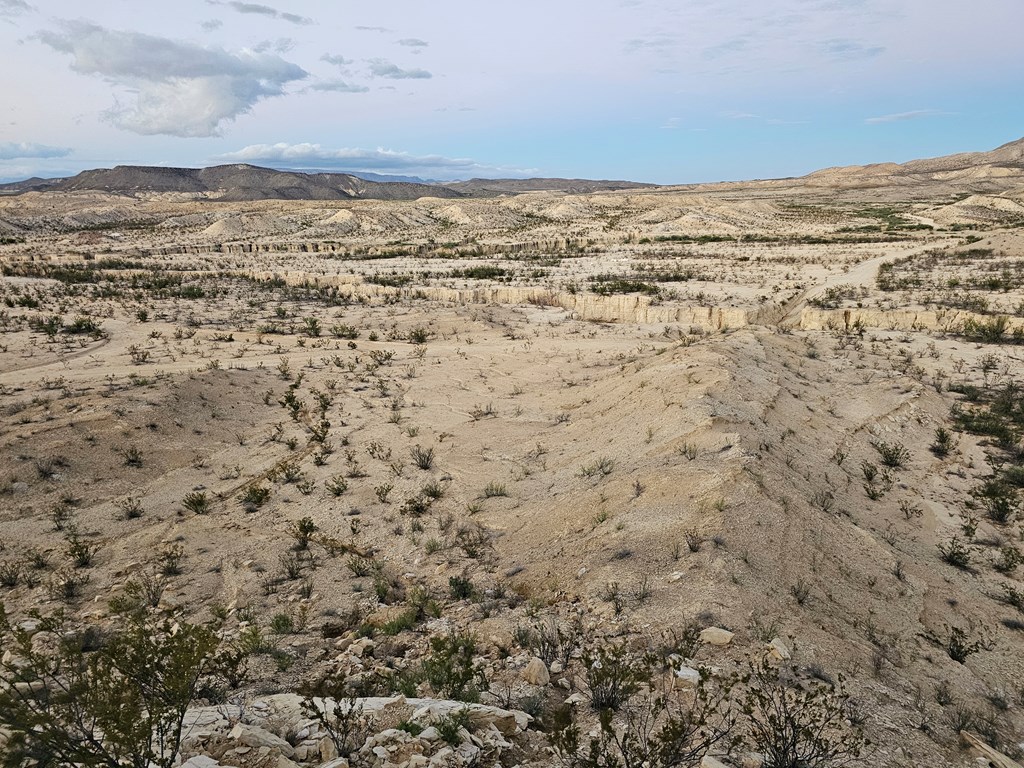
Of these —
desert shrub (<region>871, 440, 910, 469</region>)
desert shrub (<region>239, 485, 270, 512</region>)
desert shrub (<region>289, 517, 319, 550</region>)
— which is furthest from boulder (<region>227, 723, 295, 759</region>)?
desert shrub (<region>871, 440, 910, 469</region>)

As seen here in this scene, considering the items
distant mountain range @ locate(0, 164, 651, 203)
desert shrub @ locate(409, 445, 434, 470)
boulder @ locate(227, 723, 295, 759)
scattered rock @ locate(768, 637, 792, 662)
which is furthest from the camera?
distant mountain range @ locate(0, 164, 651, 203)

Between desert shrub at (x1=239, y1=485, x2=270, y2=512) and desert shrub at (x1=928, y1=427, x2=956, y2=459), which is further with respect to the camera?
desert shrub at (x1=928, y1=427, x2=956, y2=459)

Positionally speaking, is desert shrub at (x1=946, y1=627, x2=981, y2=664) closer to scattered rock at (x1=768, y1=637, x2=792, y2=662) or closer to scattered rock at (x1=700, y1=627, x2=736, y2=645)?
scattered rock at (x1=768, y1=637, x2=792, y2=662)

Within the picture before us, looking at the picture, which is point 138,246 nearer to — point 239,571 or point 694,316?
point 694,316

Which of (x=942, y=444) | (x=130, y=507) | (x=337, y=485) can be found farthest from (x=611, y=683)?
(x=942, y=444)

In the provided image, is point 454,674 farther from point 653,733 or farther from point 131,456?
point 131,456

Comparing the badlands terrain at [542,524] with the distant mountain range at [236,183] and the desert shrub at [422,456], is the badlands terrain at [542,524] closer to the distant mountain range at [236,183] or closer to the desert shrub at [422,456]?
the desert shrub at [422,456]

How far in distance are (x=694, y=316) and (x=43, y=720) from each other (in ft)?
69.0

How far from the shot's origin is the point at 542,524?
764cm

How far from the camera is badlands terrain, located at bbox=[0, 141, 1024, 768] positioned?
4.05 metres

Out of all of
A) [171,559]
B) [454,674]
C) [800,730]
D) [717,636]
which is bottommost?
[171,559]

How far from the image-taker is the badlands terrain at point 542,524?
4.05 m

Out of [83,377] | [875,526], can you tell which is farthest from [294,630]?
[83,377]

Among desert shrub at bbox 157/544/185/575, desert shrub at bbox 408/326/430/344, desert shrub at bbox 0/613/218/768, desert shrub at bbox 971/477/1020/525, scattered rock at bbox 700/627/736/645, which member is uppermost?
desert shrub at bbox 0/613/218/768
